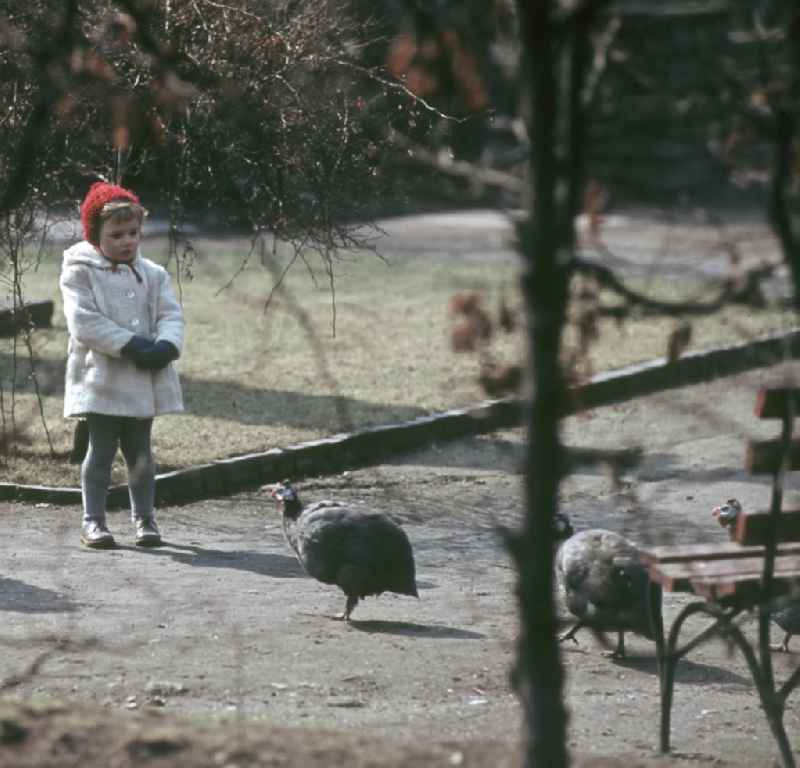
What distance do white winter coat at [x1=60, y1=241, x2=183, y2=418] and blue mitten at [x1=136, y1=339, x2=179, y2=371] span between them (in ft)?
0.22

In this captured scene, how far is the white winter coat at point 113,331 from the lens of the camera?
8.30 meters

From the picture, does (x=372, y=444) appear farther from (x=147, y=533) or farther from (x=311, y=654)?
(x=311, y=654)

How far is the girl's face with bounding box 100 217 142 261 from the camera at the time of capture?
27.5ft

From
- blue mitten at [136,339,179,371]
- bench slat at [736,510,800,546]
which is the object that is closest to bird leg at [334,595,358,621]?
blue mitten at [136,339,179,371]

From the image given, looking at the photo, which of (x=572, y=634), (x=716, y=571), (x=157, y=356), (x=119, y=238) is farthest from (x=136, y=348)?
(x=716, y=571)

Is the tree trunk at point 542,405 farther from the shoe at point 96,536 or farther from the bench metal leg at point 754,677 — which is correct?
the shoe at point 96,536

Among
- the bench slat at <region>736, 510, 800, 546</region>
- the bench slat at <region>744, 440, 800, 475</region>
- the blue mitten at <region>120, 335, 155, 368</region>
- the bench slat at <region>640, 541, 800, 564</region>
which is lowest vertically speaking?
the bench slat at <region>640, 541, 800, 564</region>

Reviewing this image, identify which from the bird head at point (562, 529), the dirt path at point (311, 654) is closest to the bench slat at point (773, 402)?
the dirt path at point (311, 654)

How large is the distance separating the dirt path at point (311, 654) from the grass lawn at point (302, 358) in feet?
2.58

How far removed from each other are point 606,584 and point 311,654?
109cm

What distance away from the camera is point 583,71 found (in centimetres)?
375

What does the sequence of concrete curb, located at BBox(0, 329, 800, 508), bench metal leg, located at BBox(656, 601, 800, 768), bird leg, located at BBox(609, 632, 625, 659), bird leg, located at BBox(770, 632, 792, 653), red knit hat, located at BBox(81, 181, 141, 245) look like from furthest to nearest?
concrete curb, located at BBox(0, 329, 800, 508) < red knit hat, located at BBox(81, 181, 141, 245) < bird leg, located at BBox(770, 632, 792, 653) < bird leg, located at BBox(609, 632, 625, 659) < bench metal leg, located at BBox(656, 601, 800, 768)

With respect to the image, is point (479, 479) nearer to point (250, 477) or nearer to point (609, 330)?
point (250, 477)

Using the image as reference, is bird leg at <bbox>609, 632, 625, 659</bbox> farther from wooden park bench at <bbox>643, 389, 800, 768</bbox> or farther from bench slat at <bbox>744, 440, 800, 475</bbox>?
bench slat at <bbox>744, 440, 800, 475</bbox>
